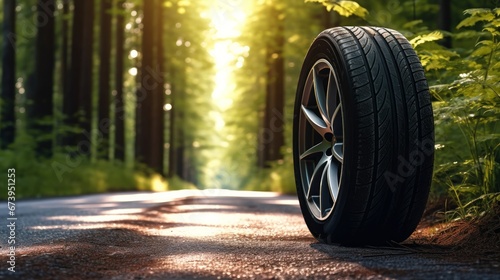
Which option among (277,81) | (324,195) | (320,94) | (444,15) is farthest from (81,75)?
(324,195)

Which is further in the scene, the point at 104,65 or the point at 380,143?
the point at 104,65

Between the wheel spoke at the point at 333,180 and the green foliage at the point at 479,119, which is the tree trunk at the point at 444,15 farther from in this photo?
the wheel spoke at the point at 333,180

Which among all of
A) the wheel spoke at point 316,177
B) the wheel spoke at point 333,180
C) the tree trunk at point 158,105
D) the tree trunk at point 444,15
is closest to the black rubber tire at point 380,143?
the wheel spoke at point 333,180

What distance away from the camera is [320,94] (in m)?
4.46

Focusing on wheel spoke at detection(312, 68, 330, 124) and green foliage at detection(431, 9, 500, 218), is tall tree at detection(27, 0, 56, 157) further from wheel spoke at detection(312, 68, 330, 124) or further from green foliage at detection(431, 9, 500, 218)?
green foliage at detection(431, 9, 500, 218)

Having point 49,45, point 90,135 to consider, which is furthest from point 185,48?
point 49,45

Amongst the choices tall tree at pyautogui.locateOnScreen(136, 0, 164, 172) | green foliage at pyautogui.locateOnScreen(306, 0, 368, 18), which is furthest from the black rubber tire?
tall tree at pyautogui.locateOnScreen(136, 0, 164, 172)

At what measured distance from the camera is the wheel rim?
4070mm

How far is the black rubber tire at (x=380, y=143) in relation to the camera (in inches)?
142

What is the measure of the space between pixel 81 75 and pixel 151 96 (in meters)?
6.62

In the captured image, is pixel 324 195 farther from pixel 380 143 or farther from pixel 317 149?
pixel 380 143

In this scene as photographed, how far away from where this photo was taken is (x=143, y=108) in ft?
88.0

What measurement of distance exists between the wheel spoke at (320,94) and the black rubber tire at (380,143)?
0.42 metres

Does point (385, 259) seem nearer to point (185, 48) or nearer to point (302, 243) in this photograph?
point (302, 243)
